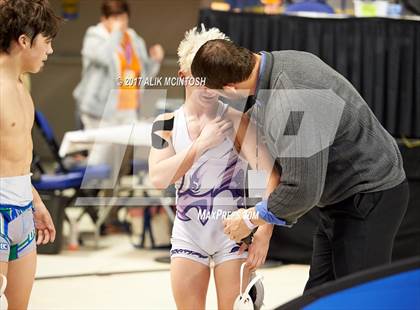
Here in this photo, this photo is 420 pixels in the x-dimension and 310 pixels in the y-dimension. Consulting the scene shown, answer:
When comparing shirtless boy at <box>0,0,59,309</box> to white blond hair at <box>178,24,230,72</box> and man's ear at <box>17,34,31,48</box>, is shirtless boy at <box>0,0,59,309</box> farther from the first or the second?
white blond hair at <box>178,24,230,72</box>

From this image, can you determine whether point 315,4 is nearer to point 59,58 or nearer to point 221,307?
point 221,307

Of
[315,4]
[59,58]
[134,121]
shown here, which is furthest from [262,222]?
[59,58]

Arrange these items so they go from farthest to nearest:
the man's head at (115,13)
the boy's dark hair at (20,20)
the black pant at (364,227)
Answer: the man's head at (115,13) → the black pant at (364,227) → the boy's dark hair at (20,20)

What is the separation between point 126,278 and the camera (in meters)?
5.26

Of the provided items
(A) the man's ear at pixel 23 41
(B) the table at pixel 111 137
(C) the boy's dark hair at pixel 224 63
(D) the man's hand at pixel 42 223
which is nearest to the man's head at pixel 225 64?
(C) the boy's dark hair at pixel 224 63

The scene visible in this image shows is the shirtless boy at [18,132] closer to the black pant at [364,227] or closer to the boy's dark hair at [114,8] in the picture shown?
the black pant at [364,227]

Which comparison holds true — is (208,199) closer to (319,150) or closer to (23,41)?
(319,150)

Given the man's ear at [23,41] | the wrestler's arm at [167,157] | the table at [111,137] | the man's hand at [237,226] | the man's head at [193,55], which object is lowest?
the table at [111,137]

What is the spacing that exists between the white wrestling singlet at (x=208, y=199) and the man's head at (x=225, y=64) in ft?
0.99

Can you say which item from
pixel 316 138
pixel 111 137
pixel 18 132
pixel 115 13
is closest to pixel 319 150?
pixel 316 138

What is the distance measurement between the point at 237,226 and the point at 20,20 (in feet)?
3.16

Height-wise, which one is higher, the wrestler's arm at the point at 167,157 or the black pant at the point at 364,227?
the wrestler's arm at the point at 167,157

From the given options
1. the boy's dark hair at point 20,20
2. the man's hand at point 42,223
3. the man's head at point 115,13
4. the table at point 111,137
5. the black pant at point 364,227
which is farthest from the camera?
the man's head at point 115,13

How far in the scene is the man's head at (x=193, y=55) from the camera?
9.88ft
